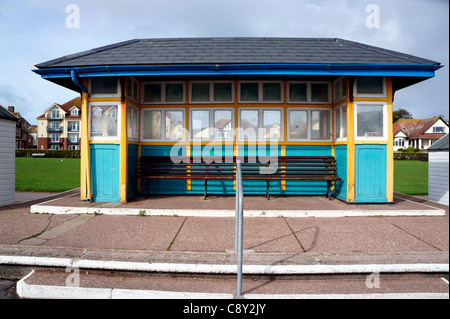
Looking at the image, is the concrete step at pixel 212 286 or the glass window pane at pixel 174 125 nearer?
the concrete step at pixel 212 286

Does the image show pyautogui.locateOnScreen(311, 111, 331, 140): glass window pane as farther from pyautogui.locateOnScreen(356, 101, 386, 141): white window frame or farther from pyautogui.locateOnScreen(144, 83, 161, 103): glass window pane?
pyautogui.locateOnScreen(144, 83, 161, 103): glass window pane

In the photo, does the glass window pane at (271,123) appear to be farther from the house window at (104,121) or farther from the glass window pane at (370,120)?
the house window at (104,121)

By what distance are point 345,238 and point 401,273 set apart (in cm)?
97

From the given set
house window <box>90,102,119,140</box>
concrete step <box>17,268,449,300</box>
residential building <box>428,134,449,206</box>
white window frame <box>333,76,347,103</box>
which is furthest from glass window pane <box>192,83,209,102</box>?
residential building <box>428,134,449,206</box>

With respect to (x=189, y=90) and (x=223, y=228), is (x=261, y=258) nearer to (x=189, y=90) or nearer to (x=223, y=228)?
(x=223, y=228)

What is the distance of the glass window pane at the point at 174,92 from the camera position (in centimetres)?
722

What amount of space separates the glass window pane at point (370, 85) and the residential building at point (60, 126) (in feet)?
213

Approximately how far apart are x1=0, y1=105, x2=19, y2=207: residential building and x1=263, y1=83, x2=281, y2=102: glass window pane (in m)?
6.34

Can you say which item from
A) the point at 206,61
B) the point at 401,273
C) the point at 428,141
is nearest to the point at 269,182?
the point at 206,61

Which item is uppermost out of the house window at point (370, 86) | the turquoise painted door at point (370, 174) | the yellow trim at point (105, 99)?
the house window at point (370, 86)

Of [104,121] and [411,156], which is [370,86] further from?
[411,156]

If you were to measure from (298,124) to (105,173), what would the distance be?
16.6ft

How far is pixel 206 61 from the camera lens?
586 centimetres

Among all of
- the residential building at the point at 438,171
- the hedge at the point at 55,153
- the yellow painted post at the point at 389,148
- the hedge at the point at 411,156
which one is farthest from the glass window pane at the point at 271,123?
the hedge at the point at 55,153
